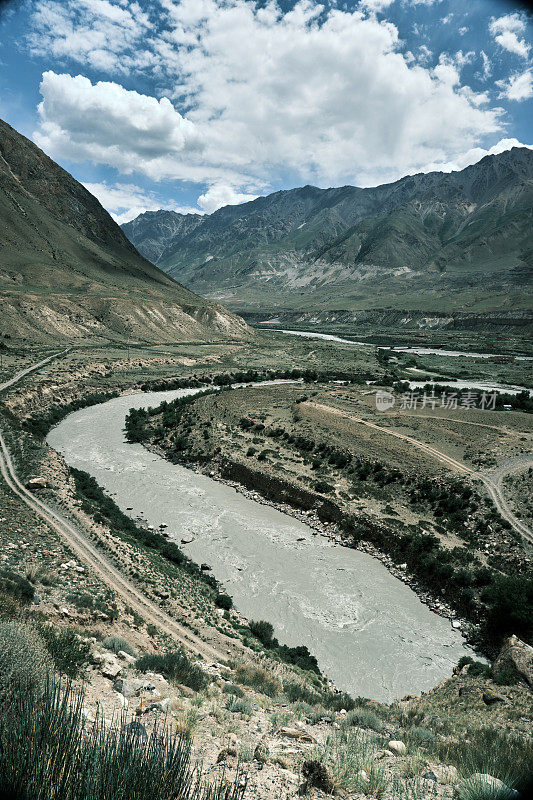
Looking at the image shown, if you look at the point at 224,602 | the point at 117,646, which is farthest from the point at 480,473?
the point at 117,646

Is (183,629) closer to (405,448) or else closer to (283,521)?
(283,521)

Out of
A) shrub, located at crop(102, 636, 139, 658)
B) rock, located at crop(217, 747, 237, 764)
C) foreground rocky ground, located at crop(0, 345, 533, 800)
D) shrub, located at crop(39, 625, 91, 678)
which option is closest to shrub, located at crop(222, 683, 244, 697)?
foreground rocky ground, located at crop(0, 345, 533, 800)

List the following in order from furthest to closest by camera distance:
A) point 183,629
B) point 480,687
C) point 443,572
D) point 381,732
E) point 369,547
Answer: point 369,547 → point 443,572 → point 183,629 → point 480,687 → point 381,732

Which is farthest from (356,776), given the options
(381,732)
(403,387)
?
(403,387)

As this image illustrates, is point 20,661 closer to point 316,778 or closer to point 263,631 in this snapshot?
point 316,778

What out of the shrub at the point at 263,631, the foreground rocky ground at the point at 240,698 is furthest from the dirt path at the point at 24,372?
the shrub at the point at 263,631

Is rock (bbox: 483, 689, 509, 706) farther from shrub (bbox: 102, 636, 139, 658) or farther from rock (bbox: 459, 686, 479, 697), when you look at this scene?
shrub (bbox: 102, 636, 139, 658)
